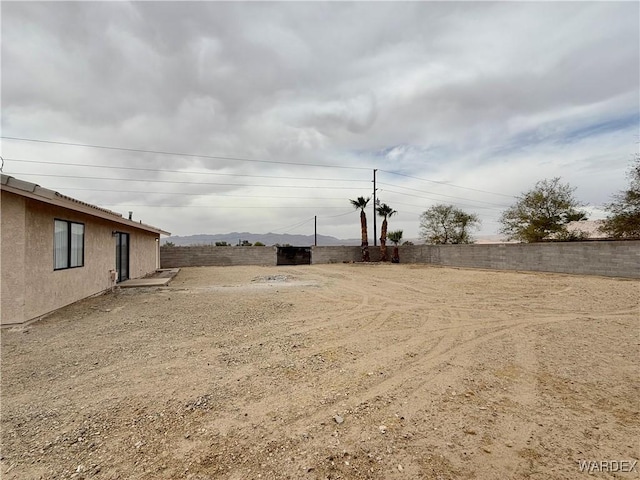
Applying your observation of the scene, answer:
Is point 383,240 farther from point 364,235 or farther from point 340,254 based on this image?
point 340,254

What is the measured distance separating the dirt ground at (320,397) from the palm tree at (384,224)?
63.6ft

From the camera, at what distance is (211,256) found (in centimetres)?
2200

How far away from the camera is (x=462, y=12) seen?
7.46 metres

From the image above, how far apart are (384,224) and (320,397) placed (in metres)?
23.3

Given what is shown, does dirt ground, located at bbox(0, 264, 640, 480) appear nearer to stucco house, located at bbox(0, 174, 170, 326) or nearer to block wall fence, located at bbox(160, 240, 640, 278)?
stucco house, located at bbox(0, 174, 170, 326)

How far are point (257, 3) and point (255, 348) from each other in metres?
8.33

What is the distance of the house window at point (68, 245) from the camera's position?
21.9ft

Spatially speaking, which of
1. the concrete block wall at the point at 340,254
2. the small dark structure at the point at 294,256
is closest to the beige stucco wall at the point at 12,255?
the small dark structure at the point at 294,256

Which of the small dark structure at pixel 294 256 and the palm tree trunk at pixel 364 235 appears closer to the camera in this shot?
the small dark structure at pixel 294 256

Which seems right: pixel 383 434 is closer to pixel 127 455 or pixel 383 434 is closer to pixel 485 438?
pixel 485 438

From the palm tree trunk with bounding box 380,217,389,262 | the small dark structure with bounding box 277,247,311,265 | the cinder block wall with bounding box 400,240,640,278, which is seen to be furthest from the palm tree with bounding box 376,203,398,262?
the small dark structure with bounding box 277,247,311,265

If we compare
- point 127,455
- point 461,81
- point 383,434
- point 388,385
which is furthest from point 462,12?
point 127,455

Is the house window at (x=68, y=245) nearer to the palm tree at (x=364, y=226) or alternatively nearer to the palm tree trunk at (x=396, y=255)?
the palm tree at (x=364, y=226)

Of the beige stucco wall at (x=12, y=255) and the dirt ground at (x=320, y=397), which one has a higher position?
the beige stucco wall at (x=12, y=255)
